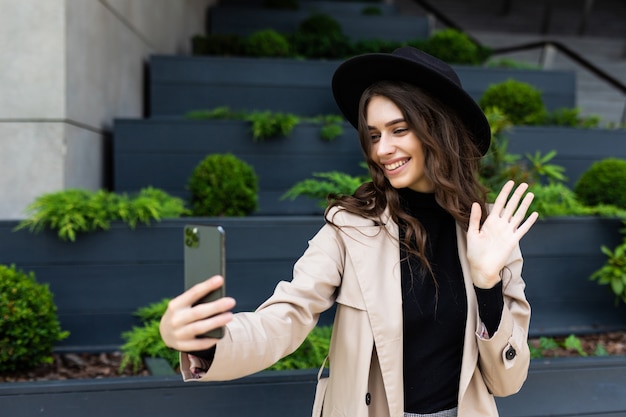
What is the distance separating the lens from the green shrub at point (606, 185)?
16.7 feet

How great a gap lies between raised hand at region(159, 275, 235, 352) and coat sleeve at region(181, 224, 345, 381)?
0.42 feet

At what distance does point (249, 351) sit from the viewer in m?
1.66

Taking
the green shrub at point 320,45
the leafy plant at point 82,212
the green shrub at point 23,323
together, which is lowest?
the green shrub at point 23,323

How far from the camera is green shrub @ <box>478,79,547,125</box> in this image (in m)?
6.49

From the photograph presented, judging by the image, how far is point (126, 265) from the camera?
4234mm

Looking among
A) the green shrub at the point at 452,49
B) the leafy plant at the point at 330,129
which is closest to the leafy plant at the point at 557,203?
the leafy plant at the point at 330,129

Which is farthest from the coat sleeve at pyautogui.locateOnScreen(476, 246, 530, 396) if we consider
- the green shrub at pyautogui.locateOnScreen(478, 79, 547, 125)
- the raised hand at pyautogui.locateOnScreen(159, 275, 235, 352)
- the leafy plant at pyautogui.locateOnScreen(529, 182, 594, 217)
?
the green shrub at pyautogui.locateOnScreen(478, 79, 547, 125)

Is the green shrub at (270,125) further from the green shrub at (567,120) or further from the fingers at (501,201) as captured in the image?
the fingers at (501,201)

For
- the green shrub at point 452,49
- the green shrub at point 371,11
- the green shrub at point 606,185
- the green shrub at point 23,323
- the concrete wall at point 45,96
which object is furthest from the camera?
the green shrub at point 371,11

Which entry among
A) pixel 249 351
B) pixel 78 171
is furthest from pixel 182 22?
pixel 249 351

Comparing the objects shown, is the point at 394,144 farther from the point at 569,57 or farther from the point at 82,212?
the point at 569,57

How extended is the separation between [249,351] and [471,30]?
14.9m

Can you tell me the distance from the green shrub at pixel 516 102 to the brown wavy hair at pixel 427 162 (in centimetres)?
459

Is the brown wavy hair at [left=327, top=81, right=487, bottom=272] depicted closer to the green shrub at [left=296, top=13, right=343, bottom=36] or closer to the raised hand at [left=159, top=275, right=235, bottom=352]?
the raised hand at [left=159, top=275, right=235, bottom=352]
